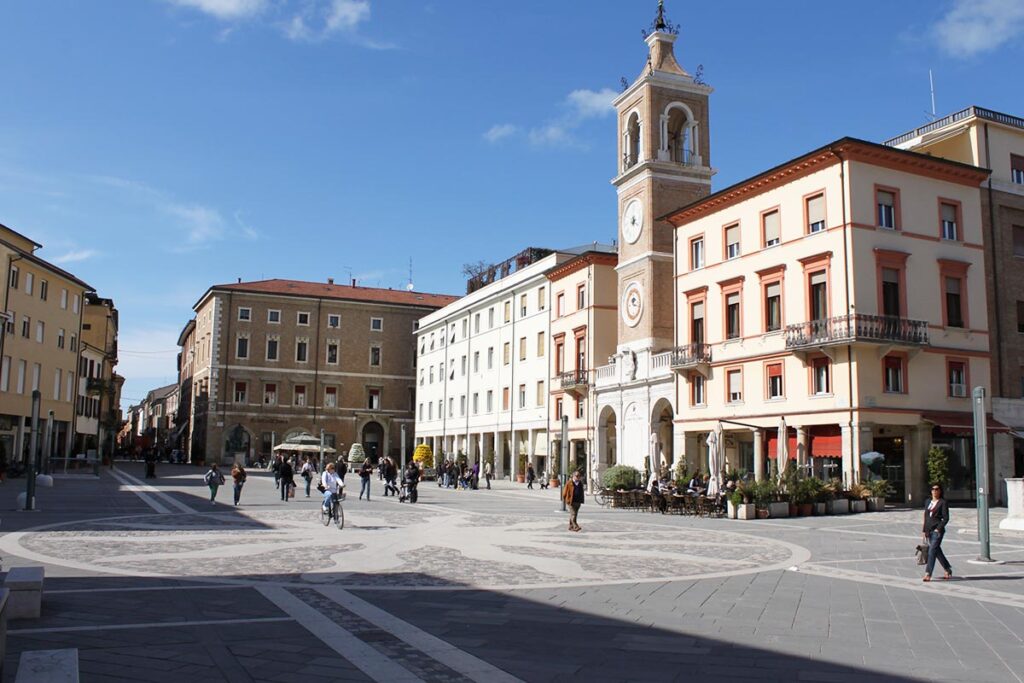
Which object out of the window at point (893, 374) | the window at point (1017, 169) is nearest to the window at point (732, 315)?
the window at point (893, 374)

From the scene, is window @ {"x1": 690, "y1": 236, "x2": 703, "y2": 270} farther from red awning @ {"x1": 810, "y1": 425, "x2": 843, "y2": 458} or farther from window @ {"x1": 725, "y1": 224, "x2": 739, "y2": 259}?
red awning @ {"x1": 810, "y1": 425, "x2": 843, "y2": 458}

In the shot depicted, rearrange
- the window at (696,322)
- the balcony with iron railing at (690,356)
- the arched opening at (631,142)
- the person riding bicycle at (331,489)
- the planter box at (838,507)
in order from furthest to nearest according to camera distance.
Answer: the arched opening at (631,142)
the window at (696,322)
the balcony with iron railing at (690,356)
the planter box at (838,507)
the person riding bicycle at (331,489)

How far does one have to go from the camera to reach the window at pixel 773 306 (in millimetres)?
34969

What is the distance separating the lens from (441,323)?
7444cm

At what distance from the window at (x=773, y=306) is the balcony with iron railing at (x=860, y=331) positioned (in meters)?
1.88

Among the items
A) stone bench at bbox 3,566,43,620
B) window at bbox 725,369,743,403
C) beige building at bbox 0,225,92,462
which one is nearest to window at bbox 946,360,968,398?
window at bbox 725,369,743,403

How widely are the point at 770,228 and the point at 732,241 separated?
8.04 ft

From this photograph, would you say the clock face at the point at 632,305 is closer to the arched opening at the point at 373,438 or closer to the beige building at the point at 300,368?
the beige building at the point at 300,368

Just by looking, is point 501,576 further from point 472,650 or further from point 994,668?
point 994,668

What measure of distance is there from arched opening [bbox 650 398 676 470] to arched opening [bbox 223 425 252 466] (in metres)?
45.4

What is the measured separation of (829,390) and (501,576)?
22.4 metres

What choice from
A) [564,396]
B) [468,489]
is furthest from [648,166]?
[468,489]

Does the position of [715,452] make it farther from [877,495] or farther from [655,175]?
[655,175]

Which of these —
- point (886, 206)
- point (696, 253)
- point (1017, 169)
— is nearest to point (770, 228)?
point (886, 206)
